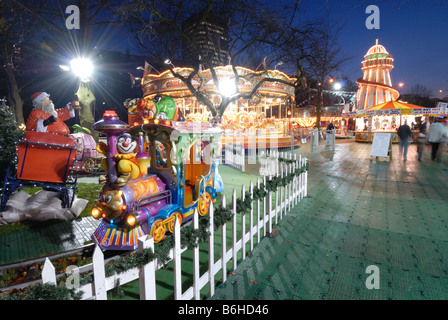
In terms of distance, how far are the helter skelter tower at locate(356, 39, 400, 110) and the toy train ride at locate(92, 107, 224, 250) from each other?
29.4 m

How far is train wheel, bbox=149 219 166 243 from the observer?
3594mm

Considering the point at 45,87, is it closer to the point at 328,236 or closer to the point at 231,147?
the point at 231,147

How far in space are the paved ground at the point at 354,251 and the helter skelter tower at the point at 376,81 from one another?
2493cm

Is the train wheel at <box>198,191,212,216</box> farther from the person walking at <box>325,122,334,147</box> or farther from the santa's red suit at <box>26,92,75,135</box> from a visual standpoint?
the person walking at <box>325,122,334,147</box>

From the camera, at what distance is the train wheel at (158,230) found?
3594 millimetres

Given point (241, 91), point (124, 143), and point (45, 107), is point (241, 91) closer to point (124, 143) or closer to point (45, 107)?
point (45, 107)

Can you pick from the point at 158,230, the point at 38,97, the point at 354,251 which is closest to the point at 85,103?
the point at 38,97

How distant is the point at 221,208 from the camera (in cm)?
298

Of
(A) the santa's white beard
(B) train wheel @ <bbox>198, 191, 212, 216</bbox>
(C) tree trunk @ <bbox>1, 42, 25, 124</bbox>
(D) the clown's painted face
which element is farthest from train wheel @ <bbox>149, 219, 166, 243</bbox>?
(C) tree trunk @ <bbox>1, 42, 25, 124</bbox>

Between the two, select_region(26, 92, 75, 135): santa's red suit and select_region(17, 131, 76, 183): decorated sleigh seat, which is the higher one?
select_region(26, 92, 75, 135): santa's red suit

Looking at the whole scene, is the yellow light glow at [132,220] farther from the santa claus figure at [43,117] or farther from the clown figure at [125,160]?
the santa claus figure at [43,117]

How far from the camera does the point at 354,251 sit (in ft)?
11.6

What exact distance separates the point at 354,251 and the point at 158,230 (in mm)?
3000
